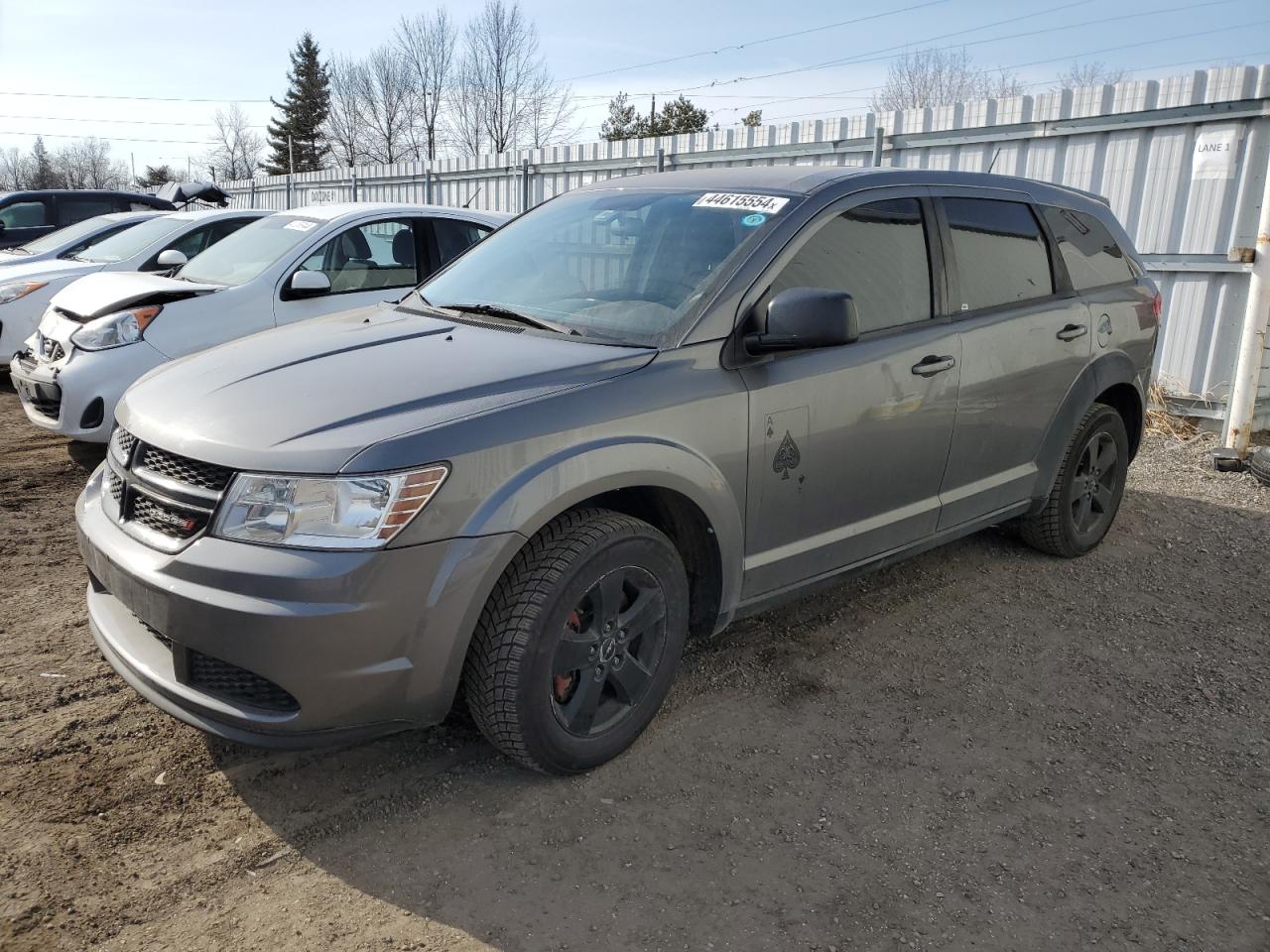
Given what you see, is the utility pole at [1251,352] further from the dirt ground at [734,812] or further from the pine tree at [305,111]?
the pine tree at [305,111]

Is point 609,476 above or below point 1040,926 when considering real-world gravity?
above

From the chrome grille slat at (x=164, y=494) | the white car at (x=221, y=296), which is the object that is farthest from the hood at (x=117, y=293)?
the chrome grille slat at (x=164, y=494)

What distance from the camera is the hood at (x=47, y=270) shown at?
344 inches

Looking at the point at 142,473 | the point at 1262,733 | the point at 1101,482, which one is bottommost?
the point at 1262,733

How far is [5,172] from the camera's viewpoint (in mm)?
81062

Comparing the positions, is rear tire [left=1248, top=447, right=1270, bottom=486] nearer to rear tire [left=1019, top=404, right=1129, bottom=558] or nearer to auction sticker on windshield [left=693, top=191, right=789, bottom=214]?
rear tire [left=1019, top=404, right=1129, bottom=558]

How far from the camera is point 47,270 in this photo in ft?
29.6

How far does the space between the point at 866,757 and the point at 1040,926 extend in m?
0.81

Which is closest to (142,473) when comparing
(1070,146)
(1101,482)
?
(1101,482)

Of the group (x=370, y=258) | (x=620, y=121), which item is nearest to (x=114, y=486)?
(x=370, y=258)

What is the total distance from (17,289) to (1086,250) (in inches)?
332

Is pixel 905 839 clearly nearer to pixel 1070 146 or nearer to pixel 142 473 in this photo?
pixel 142 473

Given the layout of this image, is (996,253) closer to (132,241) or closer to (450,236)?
(450,236)

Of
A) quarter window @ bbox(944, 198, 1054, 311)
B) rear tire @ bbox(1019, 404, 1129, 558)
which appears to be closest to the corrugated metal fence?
quarter window @ bbox(944, 198, 1054, 311)
